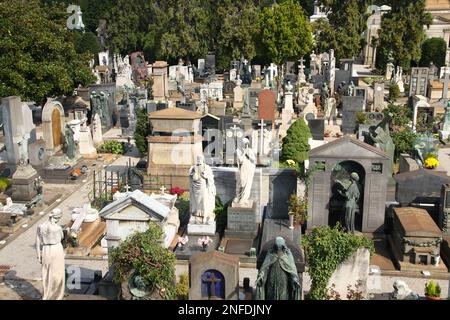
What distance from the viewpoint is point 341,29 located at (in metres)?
42.9

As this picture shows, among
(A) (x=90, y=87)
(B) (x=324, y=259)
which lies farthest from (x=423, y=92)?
(B) (x=324, y=259)

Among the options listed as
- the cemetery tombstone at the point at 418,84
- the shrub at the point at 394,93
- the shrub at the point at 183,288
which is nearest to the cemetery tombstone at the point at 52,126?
the shrub at the point at 183,288

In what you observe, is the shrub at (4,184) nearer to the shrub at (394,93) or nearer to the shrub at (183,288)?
the shrub at (183,288)

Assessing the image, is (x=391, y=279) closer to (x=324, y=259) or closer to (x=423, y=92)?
(x=324, y=259)

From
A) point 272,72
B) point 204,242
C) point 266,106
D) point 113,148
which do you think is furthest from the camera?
point 272,72

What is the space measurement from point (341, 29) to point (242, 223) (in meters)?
32.8

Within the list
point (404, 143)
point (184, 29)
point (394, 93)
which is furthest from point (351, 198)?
point (184, 29)

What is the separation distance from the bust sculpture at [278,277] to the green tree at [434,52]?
43613mm

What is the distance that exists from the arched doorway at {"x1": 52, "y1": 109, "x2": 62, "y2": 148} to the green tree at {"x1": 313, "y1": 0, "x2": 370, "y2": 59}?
26.6 meters

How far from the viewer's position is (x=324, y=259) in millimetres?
9398

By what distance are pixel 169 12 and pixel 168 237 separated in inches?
1407

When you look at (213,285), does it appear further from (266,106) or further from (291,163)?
(266,106)

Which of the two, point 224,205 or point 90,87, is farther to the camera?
point 90,87

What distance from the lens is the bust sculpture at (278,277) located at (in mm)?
8445
